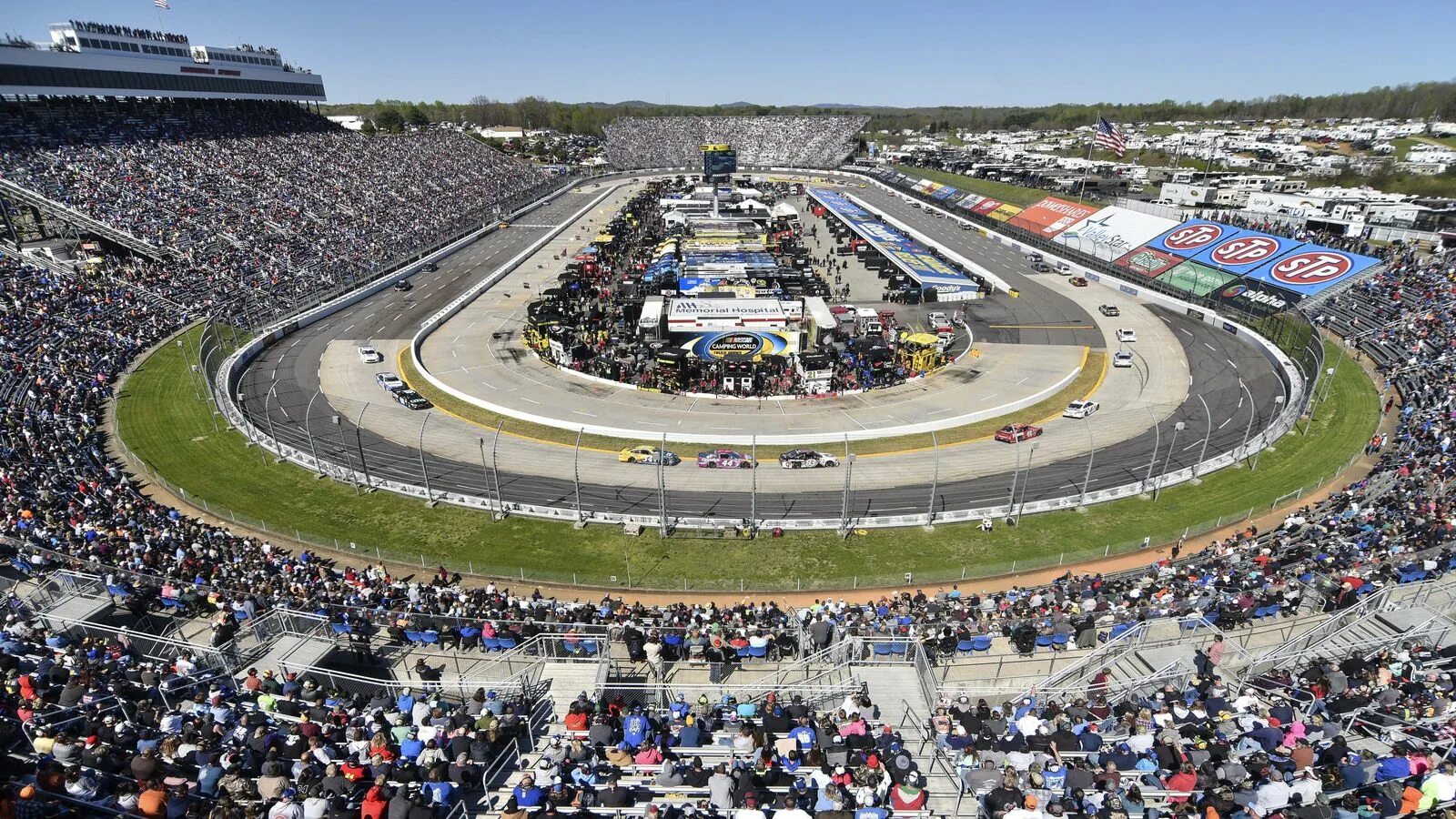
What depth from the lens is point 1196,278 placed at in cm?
7231

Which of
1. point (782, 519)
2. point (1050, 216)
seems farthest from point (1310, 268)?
point (782, 519)

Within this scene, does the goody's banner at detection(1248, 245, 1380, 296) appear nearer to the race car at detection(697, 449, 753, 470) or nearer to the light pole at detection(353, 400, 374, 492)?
the race car at detection(697, 449, 753, 470)

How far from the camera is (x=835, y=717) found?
16859mm

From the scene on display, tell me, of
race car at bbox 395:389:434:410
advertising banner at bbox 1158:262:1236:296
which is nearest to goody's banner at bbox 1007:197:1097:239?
advertising banner at bbox 1158:262:1236:296

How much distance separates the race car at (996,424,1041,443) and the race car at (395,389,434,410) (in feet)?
119

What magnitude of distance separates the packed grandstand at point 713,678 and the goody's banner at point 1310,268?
26.6 m

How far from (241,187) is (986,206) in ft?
348

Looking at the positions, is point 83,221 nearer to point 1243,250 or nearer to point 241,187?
point 241,187

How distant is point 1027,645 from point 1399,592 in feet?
36.1

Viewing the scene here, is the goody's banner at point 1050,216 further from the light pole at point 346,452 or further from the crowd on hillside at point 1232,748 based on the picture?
the crowd on hillside at point 1232,748

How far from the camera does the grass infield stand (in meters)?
30.7

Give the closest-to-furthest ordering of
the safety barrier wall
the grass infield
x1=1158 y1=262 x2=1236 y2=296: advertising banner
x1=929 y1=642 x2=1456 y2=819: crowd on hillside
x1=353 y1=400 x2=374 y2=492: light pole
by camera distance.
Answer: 1. x1=929 y1=642 x2=1456 y2=819: crowd on hillside
2. the grass infield
3. the safety barrier wall
4. x1=353 y1=400 x2=374 y2=492: light pole
5. x1=1158 y1=262 x2=1236 y2=296: advertising banner

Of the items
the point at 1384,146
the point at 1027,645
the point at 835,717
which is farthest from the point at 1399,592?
the point at 1384,146

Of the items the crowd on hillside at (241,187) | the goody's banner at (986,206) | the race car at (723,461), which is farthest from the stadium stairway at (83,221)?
the goody's banner at (986,206)
